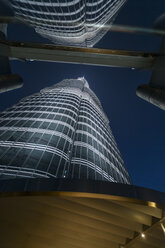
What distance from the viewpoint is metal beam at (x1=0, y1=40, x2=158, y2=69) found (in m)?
11.8

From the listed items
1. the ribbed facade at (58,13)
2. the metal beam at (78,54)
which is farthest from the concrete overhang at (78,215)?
the ribbed facade at (58,13)

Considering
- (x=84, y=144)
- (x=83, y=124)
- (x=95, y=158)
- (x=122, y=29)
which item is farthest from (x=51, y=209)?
(x=83, y=124)

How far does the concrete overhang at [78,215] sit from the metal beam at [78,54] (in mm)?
9312

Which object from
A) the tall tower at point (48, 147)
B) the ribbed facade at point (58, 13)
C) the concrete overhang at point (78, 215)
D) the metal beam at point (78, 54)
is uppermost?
the ribbed facade at point (58, 13)

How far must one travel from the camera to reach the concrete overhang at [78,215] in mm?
5262

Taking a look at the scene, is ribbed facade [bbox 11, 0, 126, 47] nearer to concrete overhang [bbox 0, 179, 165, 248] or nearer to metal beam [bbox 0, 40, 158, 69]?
metal beam [bbox 0, 40, 158, 69]

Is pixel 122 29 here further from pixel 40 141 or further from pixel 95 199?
pixel 40 141

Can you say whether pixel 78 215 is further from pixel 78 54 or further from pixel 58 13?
pixel 58 13

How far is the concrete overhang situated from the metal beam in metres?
9.31

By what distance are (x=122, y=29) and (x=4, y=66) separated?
362 inches

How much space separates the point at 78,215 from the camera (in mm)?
6207

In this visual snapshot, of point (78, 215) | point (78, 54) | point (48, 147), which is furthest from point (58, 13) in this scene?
point (48, 147)

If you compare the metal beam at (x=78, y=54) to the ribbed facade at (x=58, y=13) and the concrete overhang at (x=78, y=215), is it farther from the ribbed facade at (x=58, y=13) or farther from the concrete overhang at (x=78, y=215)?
the concrete overhang at (x=78, y=215)

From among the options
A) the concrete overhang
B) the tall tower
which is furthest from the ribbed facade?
the tall tower
